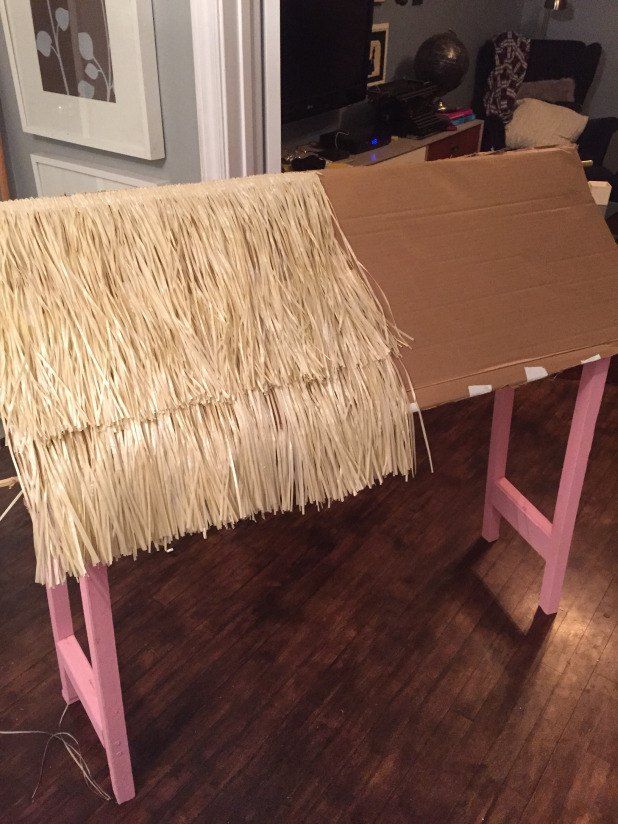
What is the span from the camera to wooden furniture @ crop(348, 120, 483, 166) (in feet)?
12.0

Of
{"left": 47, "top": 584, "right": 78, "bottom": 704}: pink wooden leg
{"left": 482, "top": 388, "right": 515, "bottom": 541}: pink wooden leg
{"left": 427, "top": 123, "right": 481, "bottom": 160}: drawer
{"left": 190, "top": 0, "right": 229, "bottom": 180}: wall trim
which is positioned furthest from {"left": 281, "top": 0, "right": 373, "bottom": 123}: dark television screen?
{"left": 47, "top": 584, "right": 78, "bottom": 704}: pink wooden leg

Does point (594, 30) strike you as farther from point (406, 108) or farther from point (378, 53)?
point (406, 108)

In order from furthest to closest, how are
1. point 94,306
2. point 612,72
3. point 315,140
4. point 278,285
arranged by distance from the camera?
point 612,72
point 315,140
point 278,285
point 94,306

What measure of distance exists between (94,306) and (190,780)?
99 cm

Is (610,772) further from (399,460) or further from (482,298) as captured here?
(482,298)

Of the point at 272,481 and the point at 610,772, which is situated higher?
the point at 272,481

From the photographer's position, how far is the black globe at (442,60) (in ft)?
13.6

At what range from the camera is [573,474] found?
1622 mm

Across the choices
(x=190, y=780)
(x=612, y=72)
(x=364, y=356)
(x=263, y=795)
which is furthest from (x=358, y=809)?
(x=612, y=72)

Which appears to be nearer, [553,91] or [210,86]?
[210,86]

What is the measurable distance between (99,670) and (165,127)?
4.69 feet

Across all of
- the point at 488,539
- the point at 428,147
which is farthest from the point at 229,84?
the point at 428,147

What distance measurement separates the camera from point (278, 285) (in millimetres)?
1156

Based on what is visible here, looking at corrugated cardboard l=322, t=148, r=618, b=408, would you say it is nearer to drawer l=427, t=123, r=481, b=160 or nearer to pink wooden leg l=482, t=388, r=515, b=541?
pink wooden leg l=482, t=388, r=515, b=541
